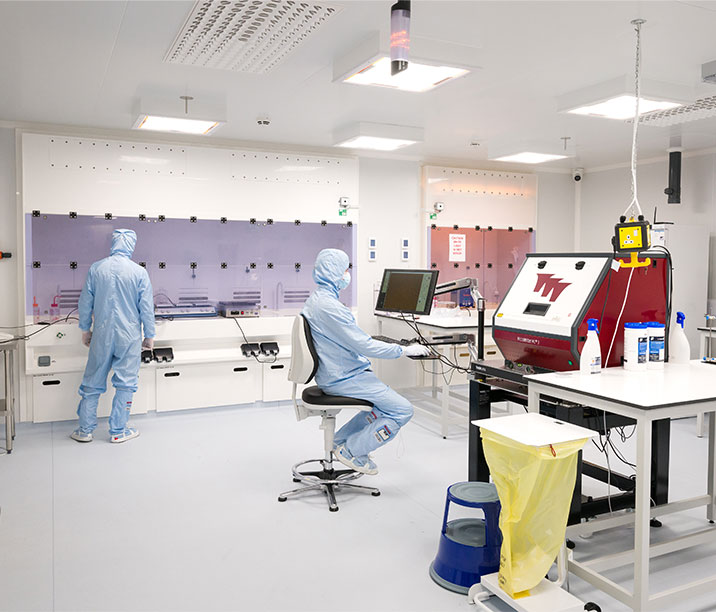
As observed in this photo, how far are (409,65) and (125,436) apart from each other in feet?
10.3

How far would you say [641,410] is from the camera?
197cm

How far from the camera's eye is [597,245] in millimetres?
6676

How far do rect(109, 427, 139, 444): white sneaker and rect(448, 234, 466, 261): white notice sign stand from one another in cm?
348

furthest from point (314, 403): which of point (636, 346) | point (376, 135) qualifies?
point (376, 135)

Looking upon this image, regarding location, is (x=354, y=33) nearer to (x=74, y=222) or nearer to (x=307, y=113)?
(x=307, y=113)

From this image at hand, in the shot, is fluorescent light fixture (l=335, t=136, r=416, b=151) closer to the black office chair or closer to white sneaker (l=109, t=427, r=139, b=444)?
the black office chair

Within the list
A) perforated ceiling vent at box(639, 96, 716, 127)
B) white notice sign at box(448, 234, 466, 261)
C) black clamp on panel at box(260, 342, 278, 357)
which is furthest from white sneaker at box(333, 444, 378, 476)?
white notice sign at box(448, 234, 466, 261)

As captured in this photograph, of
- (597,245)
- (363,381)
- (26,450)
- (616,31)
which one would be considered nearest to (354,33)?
(616,31)

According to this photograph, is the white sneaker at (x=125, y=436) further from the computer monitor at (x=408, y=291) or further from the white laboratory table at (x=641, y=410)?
the white laboratory table at (x=641, y=410)

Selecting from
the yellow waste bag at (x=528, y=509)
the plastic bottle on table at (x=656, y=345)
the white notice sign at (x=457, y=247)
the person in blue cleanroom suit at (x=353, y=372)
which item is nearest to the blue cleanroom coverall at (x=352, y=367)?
the person in blue cleanroom suit at (x=353, y=372)

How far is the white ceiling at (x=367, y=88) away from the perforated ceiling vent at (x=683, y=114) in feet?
0.64

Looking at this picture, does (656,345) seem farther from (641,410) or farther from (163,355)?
(163,355)

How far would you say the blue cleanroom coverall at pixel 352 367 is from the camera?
10.1 feet

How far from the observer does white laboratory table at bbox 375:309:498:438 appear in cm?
436
